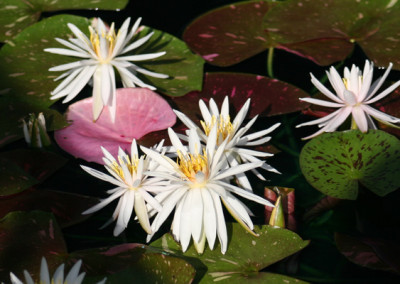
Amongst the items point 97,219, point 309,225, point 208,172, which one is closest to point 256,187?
point 309,225

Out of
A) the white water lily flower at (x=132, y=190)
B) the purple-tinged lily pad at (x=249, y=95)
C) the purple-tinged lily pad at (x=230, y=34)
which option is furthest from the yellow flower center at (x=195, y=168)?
the purple-tinged lily pad at (x=230, y=34)

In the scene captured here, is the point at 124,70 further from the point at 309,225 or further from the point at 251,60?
the point at 309,225

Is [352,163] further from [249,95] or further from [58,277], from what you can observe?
[58,277]

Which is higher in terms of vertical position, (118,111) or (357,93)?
(357,93)

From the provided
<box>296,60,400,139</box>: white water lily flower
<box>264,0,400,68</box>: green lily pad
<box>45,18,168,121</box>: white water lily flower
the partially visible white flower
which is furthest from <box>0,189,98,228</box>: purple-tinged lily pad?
<box>264,0,400,68</box>: green lily pad

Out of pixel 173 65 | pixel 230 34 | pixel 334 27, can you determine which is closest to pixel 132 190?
pixel 173 65

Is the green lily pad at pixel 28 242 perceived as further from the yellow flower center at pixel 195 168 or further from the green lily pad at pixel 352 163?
the green lily pad at pixel 352 163

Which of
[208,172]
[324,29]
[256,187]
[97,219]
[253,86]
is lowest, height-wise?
[97,219]
